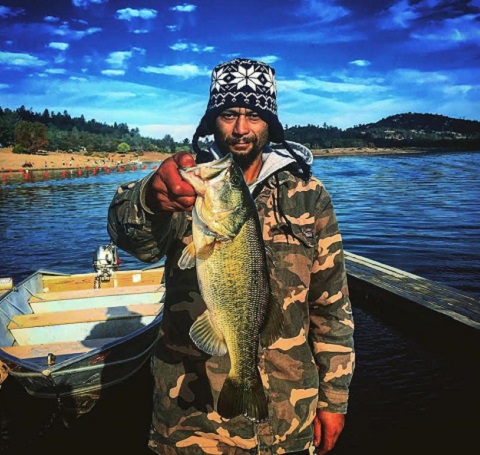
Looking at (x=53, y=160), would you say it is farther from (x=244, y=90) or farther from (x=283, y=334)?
(x=283, y=334)

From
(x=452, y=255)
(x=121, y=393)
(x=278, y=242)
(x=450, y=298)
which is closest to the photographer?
(x=278, y=242)

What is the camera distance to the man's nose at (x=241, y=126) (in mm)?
3100

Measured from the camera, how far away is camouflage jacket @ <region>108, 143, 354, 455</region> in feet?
8.84

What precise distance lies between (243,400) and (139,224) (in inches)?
46.7

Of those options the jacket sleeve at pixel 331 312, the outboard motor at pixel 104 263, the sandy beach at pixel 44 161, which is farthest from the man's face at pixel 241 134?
the sandy beach at pixel 44 161

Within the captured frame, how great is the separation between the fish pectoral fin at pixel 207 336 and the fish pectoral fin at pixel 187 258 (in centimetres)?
31

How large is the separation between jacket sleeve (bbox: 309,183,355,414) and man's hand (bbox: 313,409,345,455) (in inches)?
2.1

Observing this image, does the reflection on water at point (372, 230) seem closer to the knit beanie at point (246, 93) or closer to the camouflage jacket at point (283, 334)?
the camouflage jacket at point (283, 334)

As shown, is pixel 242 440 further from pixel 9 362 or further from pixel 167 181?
pixel 9 362

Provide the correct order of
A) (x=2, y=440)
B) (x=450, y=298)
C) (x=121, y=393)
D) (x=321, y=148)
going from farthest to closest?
(x=321, y=148) → (x=450, y=298) → (x=121, y=393) → (x=2, y=440)

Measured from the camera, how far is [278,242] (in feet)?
9.68

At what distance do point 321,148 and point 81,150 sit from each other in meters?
86.3

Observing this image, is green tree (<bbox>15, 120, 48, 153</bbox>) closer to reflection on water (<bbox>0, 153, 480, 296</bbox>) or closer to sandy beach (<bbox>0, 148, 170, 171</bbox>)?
sandy beach (<bbox>0, 148, 170, 171</bbox>)

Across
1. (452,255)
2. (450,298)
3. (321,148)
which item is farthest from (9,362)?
(321,148)
